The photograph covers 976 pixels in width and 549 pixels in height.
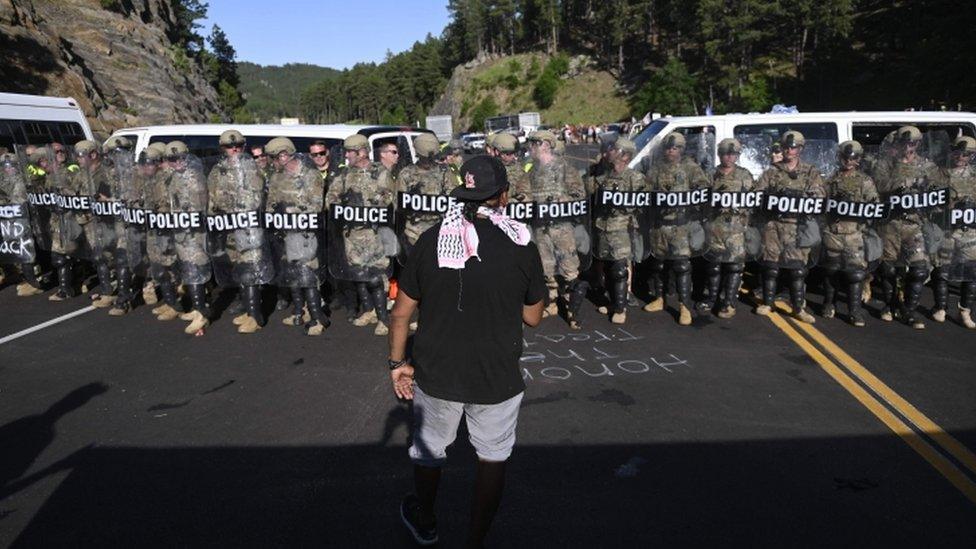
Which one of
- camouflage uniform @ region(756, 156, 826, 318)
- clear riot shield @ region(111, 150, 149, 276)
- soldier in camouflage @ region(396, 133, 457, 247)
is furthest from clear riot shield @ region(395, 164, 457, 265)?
camouflage uniform @ region(756, 156, 826, 318)

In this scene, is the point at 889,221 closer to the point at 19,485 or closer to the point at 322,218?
the point at 322,218

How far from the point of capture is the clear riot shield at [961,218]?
6617mm

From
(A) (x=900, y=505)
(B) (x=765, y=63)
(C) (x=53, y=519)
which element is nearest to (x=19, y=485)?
(C) (x=53, y=519)

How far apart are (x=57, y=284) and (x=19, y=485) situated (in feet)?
22.0

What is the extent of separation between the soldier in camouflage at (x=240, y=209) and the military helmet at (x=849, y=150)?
19.9 ft

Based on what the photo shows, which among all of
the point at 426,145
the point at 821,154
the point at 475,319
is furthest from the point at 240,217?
the point at 821,154

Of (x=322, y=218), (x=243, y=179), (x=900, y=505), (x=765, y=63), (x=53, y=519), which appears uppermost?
(x=765, y=63)

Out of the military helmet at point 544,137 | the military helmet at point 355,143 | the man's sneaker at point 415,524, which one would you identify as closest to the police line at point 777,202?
the military helmet at point 544,137

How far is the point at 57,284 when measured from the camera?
9344 millimetres

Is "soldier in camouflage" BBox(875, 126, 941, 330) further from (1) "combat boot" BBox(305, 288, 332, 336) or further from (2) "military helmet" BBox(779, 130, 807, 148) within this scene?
(1) "combat boot" BBox(305, 288, 332, 336)

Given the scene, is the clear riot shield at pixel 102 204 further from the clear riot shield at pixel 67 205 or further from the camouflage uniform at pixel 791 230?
the camouflage uniform at pixel 791 230

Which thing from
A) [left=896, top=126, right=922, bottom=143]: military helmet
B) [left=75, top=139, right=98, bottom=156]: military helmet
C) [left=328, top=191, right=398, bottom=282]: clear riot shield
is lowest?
[left=328, top=191, right=398, bottom=282]: clear riot shield

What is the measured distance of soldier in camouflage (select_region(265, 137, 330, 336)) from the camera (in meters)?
6.56

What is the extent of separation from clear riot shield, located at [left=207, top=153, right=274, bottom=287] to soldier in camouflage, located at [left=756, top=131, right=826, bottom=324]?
208 inches
